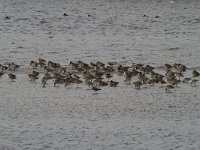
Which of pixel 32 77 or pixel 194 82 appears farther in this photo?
pixel 32 77

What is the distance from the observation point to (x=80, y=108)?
13352mm

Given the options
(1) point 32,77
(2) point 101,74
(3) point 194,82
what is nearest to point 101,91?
(2) point 101,74

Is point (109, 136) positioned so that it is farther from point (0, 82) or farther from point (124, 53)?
point (124, 53)

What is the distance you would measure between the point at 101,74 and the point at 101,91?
1.30 metres

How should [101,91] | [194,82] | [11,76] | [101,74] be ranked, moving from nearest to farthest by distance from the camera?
[101,91] < [194,82] < [11,76] < [101,74]

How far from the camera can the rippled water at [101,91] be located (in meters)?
11.2

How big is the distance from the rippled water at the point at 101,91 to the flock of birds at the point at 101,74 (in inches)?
9.1

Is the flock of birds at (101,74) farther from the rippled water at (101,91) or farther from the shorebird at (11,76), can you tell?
the rippled water at (101,91)

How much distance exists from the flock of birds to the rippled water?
232mm

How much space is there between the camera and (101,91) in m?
15.3

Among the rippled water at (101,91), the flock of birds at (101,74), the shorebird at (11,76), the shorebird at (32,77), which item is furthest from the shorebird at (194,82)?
the shorebird at (11,76)

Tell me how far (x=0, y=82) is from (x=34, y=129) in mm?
5031

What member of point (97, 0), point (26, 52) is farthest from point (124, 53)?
point (97, 0)

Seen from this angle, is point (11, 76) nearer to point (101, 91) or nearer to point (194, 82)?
point (101, 91)
